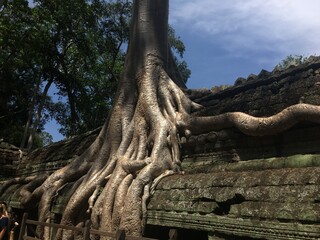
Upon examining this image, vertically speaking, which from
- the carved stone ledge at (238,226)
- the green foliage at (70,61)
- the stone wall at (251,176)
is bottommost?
the carved stone ledge at (238,226)

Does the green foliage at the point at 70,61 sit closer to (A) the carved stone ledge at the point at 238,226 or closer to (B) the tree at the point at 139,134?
(B) the tree at the point at 139,134

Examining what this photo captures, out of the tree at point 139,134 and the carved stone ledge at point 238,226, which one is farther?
the tree at point 139,134

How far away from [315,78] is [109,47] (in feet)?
48.2

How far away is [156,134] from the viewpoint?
17.6 ft

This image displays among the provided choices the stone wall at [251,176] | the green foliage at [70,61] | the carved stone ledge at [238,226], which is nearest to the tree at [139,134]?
the stone wall at [251,176]

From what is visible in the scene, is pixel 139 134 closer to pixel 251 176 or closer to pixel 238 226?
pixel 251 176

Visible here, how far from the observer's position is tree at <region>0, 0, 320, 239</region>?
4.45 metres

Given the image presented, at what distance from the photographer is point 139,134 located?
570 centimetres

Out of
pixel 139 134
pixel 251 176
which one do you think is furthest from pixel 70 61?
pixel 251 176

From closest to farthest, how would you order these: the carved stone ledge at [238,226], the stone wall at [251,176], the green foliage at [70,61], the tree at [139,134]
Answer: the carved stone ledge at [238,226]
the stone wall at [251,176]
the tree at [139,134]
the green foliage at [70,61]

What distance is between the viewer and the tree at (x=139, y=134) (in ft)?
14.6

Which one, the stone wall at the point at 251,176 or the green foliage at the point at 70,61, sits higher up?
the green foliage at the point at 70,61

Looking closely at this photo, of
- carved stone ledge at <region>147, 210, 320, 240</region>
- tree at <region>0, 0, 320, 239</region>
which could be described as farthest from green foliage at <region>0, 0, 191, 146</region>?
carved stone ledge at <region>147, 210, 320, 240</region>

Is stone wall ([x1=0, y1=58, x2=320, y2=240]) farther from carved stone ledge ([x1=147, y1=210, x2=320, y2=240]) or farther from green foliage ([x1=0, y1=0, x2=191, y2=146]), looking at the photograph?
green foliage ([x1=0, y1=0, x2=191, y2=146])
